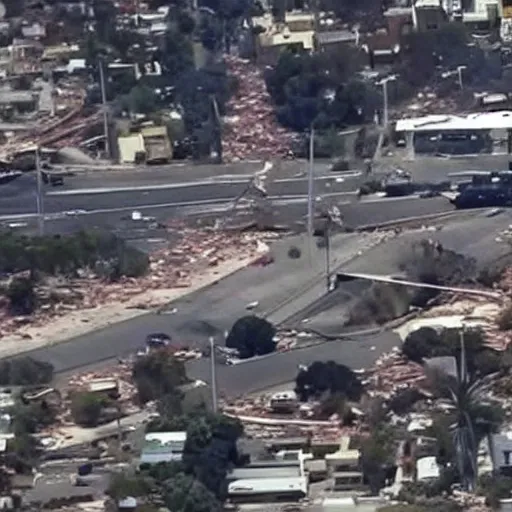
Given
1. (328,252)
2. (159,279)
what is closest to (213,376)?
(159,279)

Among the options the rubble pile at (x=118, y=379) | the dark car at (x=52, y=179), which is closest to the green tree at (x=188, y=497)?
the rubble pile at (x=118, y=379)

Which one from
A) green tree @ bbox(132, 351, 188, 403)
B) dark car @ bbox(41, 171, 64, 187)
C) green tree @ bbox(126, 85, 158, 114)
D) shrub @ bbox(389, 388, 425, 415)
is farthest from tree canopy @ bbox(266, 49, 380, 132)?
shrub @ bbox(389, 388, 425, 415)

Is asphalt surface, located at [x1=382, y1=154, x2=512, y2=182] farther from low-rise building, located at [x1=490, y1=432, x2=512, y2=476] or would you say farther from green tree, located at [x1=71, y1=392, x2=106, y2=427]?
low-rise building, located at [x1=490, y1=432, x2=512, y2=476]

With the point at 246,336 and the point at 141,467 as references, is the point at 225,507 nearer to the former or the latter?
the point at 141,467

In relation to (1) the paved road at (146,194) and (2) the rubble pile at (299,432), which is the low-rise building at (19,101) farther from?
(2) the rubble pile at (299,432)

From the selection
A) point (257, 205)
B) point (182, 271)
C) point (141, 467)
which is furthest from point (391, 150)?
point (141, 467)

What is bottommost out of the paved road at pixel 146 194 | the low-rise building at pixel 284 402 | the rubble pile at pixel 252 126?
the paved road at pixel 146 194

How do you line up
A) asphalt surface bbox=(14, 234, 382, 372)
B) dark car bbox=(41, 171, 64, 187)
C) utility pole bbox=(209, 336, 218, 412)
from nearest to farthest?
1. utility pole bbox=(209, 336, 218, 412)
2. asphalt surface bbox=(14, 234, 382, 372)
3. dark car bbox=(41, 171, 64, 187)
